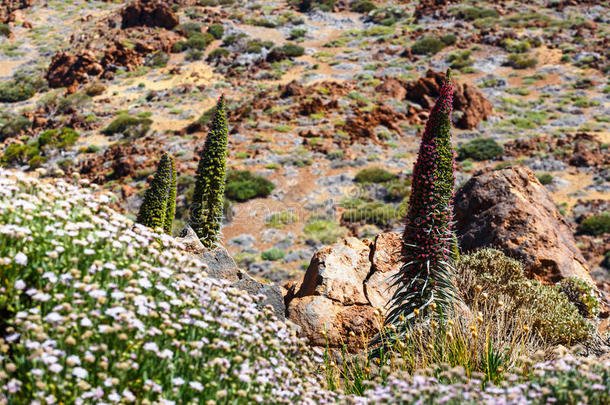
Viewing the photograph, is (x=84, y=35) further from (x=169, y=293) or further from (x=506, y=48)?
(x=169, y=293)

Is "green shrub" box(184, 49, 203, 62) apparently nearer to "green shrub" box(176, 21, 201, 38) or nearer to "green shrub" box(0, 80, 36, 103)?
"green shrub" box(176, 21, 201, 38)

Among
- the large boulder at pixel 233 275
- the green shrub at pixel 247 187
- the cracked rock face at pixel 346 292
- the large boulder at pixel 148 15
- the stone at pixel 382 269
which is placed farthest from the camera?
the large boulder at pixel 148 15

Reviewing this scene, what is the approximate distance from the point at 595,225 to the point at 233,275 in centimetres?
1993

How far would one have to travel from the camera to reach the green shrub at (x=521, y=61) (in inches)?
1693

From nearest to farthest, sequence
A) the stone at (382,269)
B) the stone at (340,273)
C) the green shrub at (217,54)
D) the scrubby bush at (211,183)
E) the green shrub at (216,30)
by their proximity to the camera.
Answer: the stone at (340,273)
the stone at (382,269)
the scrubby bush at (211,183)
the green shrub at (217,54)
the green shrub at (216,30)

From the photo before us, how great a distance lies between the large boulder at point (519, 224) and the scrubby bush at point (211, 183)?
4746 millimetres

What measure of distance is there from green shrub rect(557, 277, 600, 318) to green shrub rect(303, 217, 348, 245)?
37.9ft

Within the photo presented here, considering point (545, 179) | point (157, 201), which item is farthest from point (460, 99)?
point (157, 201)

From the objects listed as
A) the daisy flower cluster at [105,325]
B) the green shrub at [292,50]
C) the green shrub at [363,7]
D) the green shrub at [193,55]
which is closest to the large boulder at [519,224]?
the daisy flower cluster at [105,325]

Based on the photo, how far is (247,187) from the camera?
2438 centimetres

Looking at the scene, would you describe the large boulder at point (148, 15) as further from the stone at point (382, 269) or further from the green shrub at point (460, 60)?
the stone at point (382, 269)

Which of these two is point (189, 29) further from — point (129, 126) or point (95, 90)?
point (129, 126)

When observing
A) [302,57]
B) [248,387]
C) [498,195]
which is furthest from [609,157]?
[248,387]

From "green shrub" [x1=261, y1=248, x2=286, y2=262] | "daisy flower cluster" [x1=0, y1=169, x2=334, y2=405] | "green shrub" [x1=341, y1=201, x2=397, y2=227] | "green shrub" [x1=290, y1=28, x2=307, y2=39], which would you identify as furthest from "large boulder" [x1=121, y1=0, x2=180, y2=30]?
"daisy flower cluster" [x1=0, y1=169, x2=334, y2=405]
